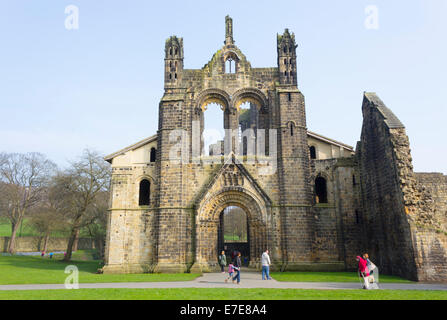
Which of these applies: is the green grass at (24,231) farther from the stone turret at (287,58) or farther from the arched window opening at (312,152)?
the stone turret at (287,58)

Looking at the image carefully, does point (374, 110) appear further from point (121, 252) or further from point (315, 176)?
point (121, 252)

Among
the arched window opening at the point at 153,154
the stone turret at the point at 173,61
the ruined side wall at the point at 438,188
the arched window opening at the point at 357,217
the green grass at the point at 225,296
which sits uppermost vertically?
the stone turret at the point at 173,61

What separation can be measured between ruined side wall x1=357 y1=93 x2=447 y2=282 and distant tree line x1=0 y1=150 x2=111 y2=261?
76.8 feet

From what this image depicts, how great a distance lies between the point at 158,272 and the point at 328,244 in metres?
10.7

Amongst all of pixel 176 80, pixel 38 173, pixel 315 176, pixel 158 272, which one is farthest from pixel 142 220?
pixel 38 173

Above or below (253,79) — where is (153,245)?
below

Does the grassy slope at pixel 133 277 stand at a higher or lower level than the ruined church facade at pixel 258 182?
lower

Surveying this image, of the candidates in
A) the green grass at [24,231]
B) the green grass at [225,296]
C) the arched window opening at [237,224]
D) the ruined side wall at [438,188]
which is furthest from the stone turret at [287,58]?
the green grass at [24,231]

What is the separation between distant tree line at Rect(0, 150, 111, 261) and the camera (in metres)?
29.8

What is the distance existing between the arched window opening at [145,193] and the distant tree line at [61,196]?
9.41 meters

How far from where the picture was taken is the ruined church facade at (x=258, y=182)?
1911cm

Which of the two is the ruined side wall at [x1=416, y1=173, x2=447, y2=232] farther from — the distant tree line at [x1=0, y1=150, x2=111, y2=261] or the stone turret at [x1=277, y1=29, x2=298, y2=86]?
the distant tree line at [x1=0, y1=150, x2=111, y2=261]

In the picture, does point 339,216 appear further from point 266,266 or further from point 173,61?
point 173,61

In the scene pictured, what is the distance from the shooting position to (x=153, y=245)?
2027 centimetres
